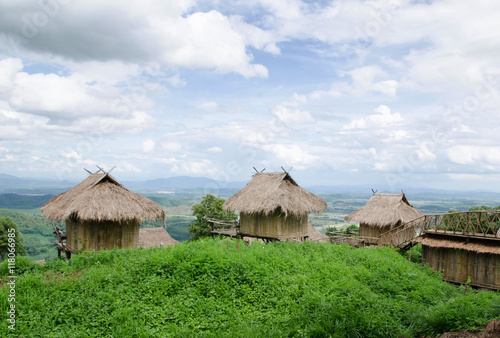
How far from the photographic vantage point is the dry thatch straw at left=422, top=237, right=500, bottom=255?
1264cm

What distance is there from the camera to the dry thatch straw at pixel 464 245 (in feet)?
41.5

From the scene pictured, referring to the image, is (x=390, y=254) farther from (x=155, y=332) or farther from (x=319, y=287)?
(x=155, y=332)

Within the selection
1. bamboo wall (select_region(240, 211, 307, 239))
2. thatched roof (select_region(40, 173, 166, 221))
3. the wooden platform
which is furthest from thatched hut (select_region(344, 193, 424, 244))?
thatched roof (select_region(40, 173, 166, 221))

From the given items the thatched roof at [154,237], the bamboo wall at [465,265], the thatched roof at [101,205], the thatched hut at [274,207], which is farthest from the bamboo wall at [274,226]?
the thatched roof at [154,237]

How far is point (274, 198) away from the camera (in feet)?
51.1

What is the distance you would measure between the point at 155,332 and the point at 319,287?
3750 mm

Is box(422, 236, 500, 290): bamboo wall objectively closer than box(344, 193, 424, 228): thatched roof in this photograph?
Yes

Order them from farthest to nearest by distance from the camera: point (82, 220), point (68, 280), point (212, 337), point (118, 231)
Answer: point (118, 231) → point (82, 220) → point (68, 280) → point (212, 337)

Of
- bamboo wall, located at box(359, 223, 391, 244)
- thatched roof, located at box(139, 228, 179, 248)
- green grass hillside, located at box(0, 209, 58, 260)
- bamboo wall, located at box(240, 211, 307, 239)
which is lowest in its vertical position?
green grass hillside, located at box(0, 209, 58, 260)

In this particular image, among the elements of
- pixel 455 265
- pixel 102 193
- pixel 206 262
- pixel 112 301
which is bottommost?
pixel 455 265

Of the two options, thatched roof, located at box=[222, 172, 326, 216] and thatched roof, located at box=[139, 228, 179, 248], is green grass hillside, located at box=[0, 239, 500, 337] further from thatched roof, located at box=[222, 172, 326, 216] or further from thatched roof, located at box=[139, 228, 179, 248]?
thatched roof, located at box=[139, 228, 179, 248]

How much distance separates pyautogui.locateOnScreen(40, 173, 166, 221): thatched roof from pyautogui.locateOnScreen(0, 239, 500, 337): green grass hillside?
12.0 feet

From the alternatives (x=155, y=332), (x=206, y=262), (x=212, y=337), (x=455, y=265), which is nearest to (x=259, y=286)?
(x=206, y=262)

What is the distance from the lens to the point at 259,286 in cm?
744
